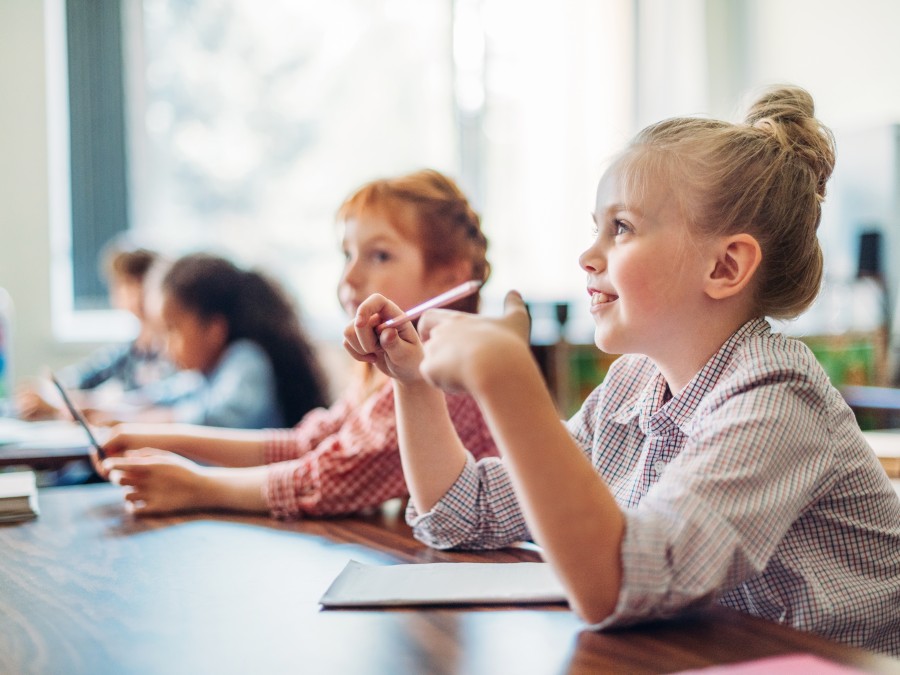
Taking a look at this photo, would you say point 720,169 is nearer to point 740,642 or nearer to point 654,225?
point 654,225

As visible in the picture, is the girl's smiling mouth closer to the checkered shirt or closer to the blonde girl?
the blonde girl

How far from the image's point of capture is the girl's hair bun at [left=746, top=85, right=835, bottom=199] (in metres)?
0.96

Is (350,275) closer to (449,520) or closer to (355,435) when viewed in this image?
(355,435)

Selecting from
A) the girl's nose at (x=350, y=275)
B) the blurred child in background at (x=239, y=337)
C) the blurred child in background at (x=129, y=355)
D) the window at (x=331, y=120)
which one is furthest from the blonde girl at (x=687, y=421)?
the window at (x=331, y=120)

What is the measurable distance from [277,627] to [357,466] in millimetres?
512

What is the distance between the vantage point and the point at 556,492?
2.27ft

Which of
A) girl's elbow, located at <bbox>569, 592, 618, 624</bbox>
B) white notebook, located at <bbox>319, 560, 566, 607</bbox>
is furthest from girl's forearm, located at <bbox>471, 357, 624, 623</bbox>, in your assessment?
white notebook, located at <bbox>319, 560, 566, 607</bbox>

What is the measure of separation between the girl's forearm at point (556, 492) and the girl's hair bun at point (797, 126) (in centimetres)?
45

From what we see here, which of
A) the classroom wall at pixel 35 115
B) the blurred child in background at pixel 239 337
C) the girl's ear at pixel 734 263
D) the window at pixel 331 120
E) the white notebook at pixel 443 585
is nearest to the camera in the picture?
the white notebook at pixel 443 585

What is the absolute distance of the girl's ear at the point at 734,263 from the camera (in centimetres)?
91

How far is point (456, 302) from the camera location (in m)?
1.43

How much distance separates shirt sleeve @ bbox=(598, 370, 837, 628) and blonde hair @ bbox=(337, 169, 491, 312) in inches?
27.3

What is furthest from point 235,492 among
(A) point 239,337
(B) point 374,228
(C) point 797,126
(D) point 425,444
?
(A) point 239,337

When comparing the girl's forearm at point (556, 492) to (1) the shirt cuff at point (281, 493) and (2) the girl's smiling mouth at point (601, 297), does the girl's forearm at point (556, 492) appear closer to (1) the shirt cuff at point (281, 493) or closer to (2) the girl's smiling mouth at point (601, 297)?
(2) the girl's smiling mouth at point (601, 297)
